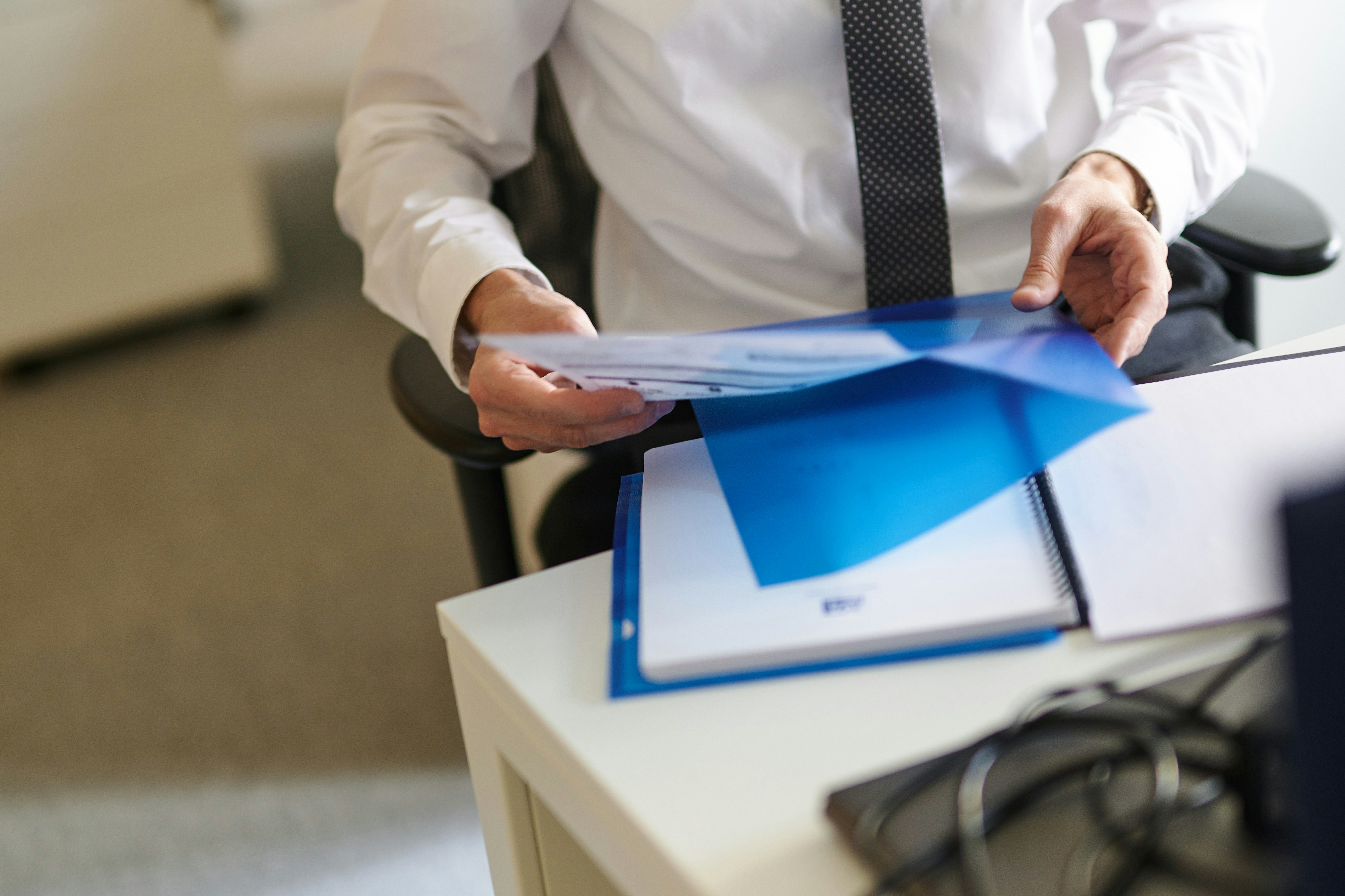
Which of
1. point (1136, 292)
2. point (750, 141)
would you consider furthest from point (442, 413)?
point (1136, 292)

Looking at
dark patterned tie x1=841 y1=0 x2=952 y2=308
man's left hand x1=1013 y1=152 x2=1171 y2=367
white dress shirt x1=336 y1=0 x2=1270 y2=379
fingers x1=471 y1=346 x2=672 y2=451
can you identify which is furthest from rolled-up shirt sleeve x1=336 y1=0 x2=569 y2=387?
man's left hand x1=1013 y1=152 x2=1171 y2=367

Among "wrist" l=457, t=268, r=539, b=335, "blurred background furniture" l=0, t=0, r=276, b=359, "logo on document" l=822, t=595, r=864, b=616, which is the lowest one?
"blurred background furniture" l=0, t=0, r=276, b=359

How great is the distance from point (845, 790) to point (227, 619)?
1.43 metres

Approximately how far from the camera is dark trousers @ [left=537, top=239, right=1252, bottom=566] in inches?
31.0

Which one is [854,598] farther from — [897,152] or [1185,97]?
[1185,97]

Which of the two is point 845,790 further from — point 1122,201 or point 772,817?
point 1122,201

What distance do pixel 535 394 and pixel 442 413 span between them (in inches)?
5.9

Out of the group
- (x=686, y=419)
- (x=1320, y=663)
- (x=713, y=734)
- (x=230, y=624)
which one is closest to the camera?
(x=1320, y=663)

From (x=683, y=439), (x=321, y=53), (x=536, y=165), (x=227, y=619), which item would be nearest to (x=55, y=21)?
(x=321, y=53)

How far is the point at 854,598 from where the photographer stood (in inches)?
16.9

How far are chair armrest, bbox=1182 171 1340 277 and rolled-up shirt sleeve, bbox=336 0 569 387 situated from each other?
525 millimetres

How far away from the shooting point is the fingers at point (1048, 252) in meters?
0.58

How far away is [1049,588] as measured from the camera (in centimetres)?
42

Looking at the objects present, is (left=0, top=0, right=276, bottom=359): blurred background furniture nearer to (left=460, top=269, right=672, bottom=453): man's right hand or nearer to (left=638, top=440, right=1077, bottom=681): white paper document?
(left=460, top=269, right=672, bottom=453): man's right hand
